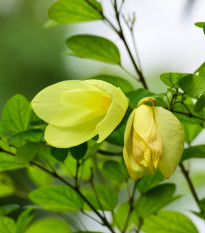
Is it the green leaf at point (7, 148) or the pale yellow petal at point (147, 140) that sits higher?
the pale yellow petal at point (147, 140)

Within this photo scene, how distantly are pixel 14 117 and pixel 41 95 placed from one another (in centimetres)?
13

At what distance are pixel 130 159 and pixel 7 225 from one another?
31cm

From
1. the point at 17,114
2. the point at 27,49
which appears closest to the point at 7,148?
the point at 17,114

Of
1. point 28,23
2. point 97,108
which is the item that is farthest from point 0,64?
point 97,108

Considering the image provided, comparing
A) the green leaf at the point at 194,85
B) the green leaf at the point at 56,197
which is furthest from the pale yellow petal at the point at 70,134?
the green leaf at the point at 56,197

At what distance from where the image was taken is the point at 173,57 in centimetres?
344

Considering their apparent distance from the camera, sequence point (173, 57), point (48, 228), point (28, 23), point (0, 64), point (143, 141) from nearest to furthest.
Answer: point (143, 141) < point (48, 228) < point (173, 57) < point (0, 64) < point (28, 23)

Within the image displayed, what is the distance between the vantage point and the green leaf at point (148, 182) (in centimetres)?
64

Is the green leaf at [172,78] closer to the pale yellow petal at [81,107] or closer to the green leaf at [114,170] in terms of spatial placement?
the pale yellow petal at [81,107]

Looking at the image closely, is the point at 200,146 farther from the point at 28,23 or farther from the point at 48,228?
the point at 28,23

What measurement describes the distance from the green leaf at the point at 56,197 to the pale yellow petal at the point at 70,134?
213 millimetres

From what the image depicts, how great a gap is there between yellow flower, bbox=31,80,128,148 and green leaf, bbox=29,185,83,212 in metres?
0.22

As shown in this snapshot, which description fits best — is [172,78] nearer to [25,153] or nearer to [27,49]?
[25,153]

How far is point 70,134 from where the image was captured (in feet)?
1.47
